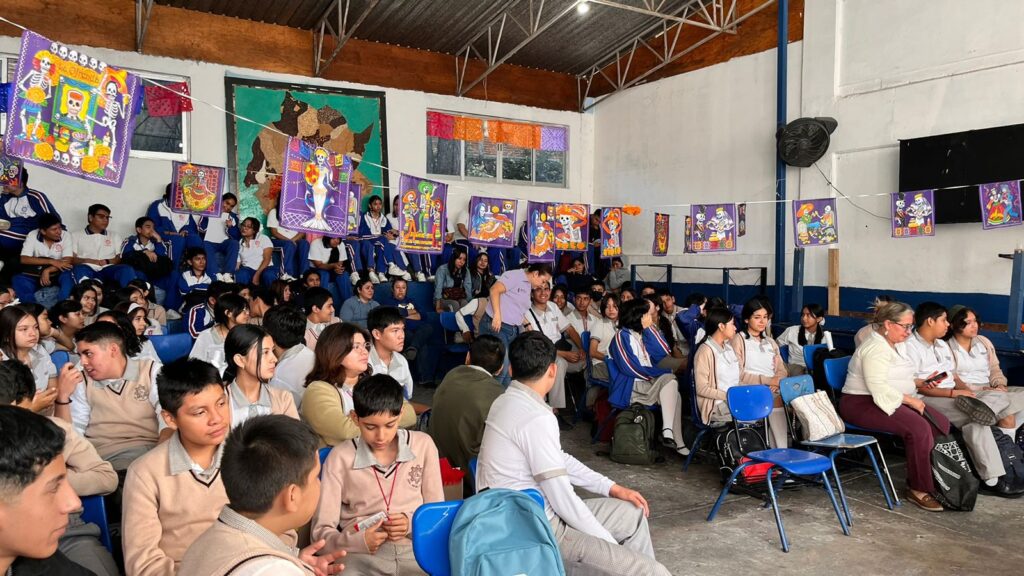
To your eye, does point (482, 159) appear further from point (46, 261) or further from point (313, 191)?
point (46, 261)

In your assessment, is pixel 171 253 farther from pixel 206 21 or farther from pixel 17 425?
pixel 17 425

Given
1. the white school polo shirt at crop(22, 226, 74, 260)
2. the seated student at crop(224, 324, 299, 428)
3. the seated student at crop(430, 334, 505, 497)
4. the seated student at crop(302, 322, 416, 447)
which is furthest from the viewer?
the white school polo shirt at crop(22, 226, 74, 260)

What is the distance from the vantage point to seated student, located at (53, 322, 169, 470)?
3078 mm

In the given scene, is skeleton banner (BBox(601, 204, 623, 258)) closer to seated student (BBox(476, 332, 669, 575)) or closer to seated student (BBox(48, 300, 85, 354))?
seated student (BBox(48, 300, 85, 354))

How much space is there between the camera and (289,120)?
10188 millimetres

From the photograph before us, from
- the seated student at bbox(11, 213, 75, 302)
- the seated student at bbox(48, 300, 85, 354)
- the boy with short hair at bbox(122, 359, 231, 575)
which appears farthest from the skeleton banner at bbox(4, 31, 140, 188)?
the seated student at bbox(11, 213, 75, 302)

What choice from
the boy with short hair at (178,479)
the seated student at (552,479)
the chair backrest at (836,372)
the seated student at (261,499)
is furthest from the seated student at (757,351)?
the seated student at (261,499)

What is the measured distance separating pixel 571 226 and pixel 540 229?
0.47 meters

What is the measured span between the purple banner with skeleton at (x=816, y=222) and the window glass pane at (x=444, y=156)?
5.46 metres

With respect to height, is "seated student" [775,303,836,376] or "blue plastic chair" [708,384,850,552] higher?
"seated student" [775,303,836,376]

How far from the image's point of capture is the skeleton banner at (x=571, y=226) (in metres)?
9.45

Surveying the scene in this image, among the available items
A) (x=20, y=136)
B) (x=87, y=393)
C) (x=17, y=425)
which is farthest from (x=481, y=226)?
(x=17, y=425)

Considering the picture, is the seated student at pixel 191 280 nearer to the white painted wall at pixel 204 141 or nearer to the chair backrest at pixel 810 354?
the white painted wall at pixel 204 141

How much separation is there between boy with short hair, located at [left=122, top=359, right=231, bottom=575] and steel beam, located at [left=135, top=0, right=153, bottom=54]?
805 centimetres
